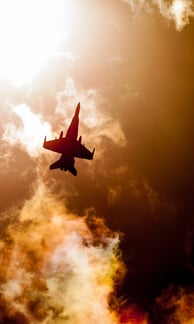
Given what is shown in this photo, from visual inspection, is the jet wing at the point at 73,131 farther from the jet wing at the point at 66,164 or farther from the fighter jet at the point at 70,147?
the jet wing at the point at 66,164

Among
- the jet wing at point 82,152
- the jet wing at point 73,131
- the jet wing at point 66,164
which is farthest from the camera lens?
the jet wing at point 66,164

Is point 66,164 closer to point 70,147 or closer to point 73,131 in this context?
point 70,147

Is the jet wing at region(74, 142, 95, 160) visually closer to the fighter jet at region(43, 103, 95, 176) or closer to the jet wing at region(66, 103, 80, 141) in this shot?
the fighter jet at region(43, 103, 95, 176)

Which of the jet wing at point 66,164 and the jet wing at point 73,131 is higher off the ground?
the jet wing at point 73,131

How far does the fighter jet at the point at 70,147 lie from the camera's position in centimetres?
5147

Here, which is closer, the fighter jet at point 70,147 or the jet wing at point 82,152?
the fighter jet at point 70,147

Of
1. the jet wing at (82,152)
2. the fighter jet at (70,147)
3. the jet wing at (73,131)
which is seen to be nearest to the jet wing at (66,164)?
the fighter jet at (70,147)

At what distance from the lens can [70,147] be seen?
51.7 meters

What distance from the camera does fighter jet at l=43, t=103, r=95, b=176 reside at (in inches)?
2026

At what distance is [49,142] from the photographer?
53.8 m

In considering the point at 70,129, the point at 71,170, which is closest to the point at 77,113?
the point at 70,129

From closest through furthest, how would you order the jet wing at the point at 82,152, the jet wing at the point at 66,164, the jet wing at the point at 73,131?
the jet wing at the point at 73,131 → the jet wing at the point at 82,152 → the jet wing at the point at 66,164

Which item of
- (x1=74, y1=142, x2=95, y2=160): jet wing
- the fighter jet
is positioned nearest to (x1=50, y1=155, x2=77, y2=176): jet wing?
the fighter jet

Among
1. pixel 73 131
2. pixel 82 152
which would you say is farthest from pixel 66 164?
pixel 73 131
